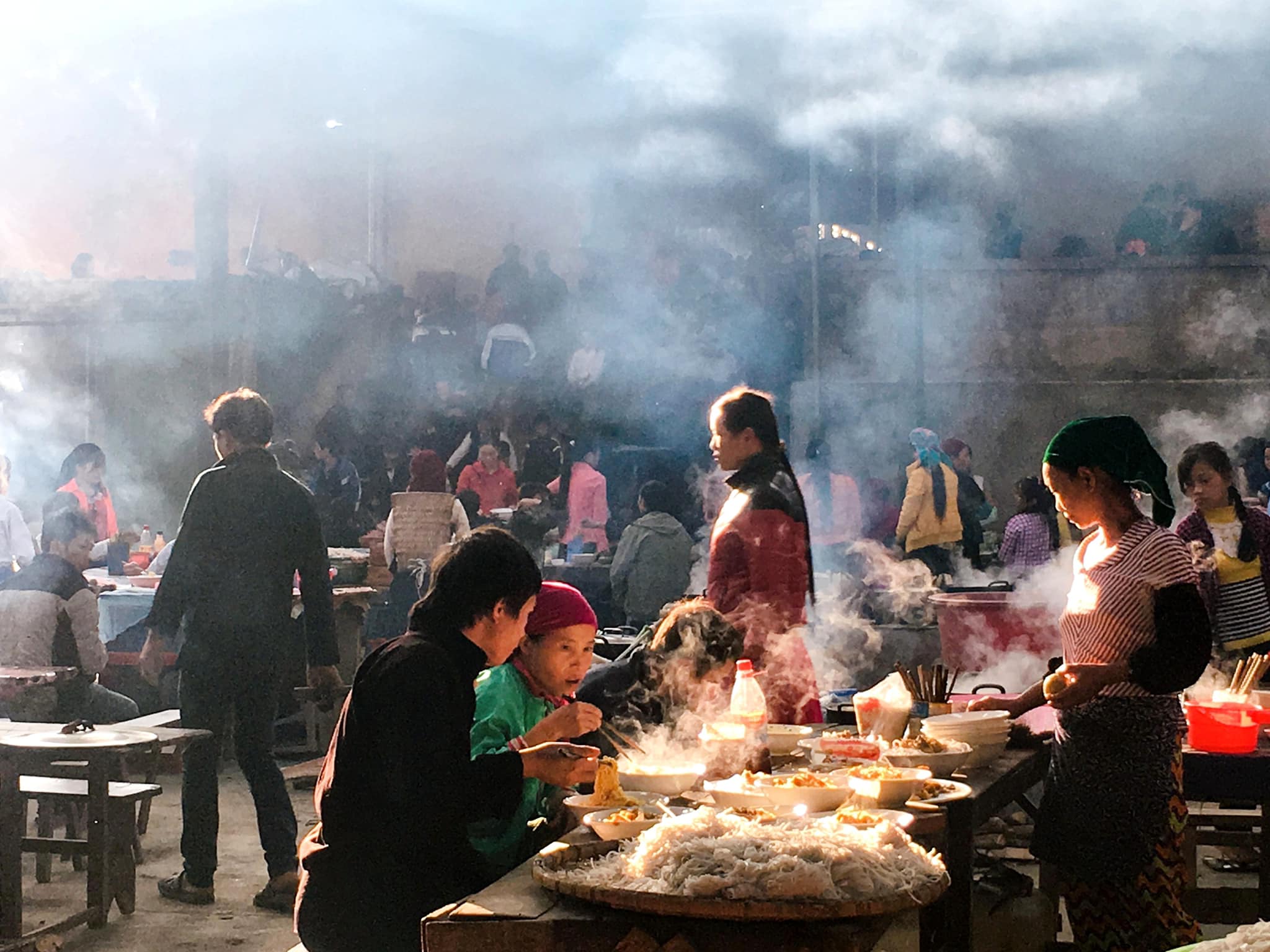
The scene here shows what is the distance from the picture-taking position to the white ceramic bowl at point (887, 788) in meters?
2.88

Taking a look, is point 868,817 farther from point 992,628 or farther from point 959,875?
point 992,628

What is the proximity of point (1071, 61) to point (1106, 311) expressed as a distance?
2.04 metres

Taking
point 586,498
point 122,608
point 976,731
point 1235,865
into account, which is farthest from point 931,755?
point 586,498

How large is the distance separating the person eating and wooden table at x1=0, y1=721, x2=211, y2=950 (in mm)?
2331

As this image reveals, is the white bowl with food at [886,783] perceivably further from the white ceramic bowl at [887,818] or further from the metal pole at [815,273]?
the metal pole at [815,273]

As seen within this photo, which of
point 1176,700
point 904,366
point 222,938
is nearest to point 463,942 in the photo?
point 1176,700

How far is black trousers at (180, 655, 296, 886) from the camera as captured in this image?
5.04 m

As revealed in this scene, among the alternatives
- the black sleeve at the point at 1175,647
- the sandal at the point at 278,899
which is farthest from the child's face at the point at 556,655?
the sandal at the point at 278,899

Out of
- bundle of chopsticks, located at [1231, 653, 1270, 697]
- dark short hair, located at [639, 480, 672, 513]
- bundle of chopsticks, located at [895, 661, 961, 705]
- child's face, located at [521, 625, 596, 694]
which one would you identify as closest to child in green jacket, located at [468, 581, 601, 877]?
child's face, located at [521, 625, 596, 694]

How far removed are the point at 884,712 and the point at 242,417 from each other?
8.85 feet

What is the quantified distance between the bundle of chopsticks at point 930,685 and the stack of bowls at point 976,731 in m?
0.25

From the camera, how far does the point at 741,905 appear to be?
2.05m

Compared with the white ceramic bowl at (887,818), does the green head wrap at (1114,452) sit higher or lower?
higher

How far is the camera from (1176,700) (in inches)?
129
